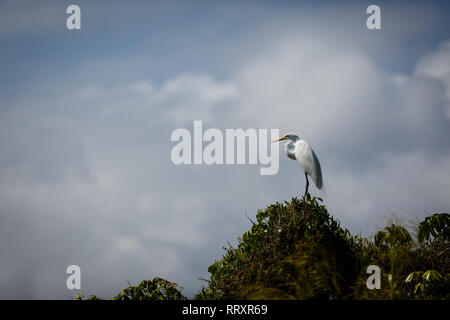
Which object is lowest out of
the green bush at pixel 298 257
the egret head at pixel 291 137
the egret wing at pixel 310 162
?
the green bush at pixel 298 257

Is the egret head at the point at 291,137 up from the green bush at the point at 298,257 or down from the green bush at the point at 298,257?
up

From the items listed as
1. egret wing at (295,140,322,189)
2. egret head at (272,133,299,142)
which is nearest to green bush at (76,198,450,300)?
egret wing at (295,140,322,189)

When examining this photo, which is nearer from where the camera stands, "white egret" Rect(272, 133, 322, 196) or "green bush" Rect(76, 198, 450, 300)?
"green bush" Rect(76, 198, 450, 300)

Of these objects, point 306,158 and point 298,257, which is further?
point 306,158

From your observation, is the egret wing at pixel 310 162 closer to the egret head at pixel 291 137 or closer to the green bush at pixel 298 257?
the egret head at pixel 291 137

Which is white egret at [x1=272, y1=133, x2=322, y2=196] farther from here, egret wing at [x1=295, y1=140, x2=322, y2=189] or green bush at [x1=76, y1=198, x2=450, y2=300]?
green bush at [x1=76, y1=198, x2=450, y2=300]

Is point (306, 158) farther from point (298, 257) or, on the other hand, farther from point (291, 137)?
point (298, 257)

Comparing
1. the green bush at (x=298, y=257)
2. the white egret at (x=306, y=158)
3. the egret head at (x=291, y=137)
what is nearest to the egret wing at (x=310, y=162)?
the white egret at (x=306, y=158)

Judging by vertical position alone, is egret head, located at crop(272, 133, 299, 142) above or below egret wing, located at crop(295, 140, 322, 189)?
above

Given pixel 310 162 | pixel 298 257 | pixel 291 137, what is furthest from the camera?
pixel 291 137

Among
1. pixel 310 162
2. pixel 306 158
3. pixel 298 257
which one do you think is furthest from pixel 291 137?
pixel 298 257

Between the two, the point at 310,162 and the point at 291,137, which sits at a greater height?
the point at 291,137

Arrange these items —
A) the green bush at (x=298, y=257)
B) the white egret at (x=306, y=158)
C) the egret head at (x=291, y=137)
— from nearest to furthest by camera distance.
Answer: the green bush at (x=298, y=257) < the white egret at (x=306, y=158) < the egret head at (x=291, y=137)
